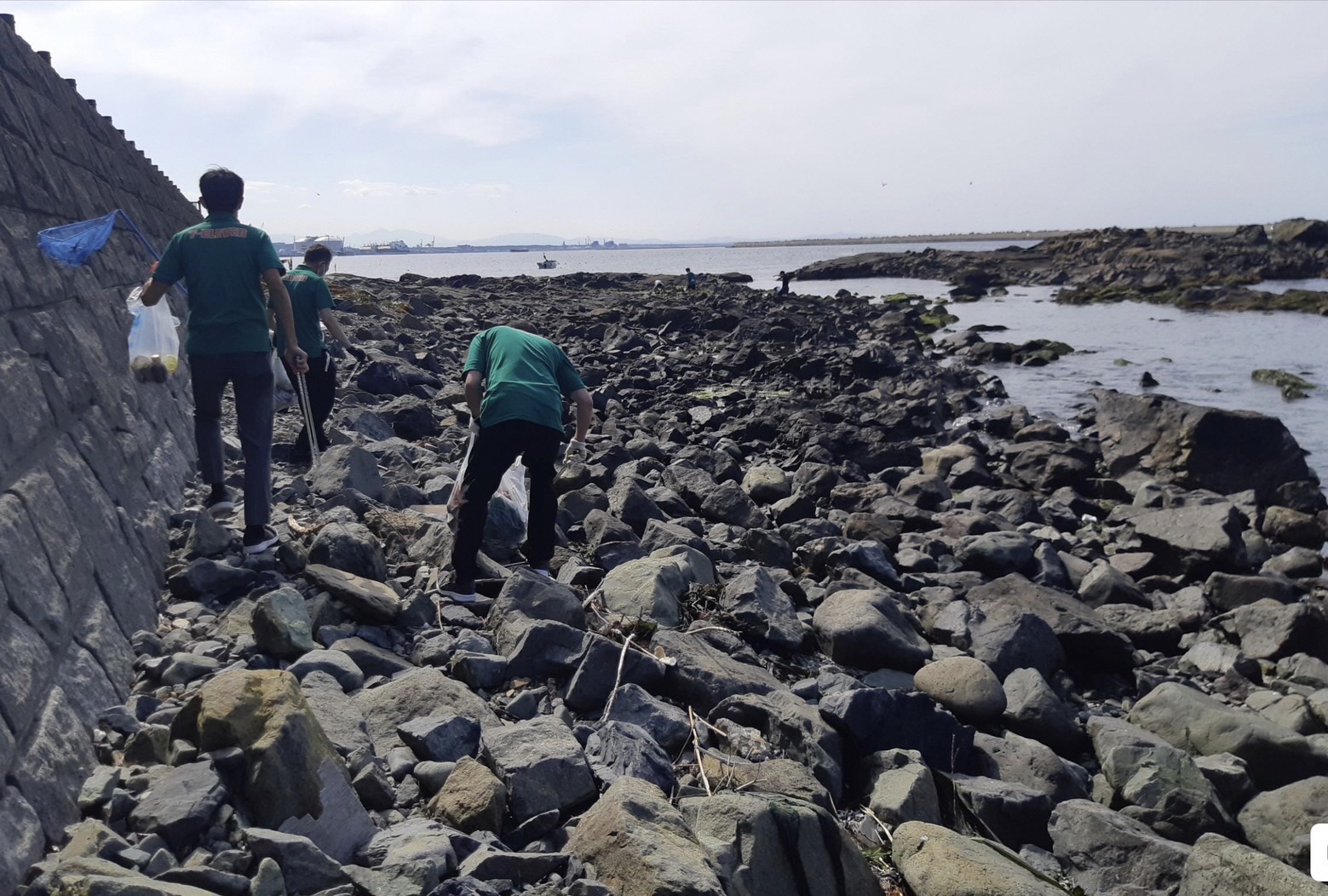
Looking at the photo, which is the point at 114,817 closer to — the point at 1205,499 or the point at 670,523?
the point at 670,523

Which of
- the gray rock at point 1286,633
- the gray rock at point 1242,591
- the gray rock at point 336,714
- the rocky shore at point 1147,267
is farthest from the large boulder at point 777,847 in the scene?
the rocky shore at point 1147,267

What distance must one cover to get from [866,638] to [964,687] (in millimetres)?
640

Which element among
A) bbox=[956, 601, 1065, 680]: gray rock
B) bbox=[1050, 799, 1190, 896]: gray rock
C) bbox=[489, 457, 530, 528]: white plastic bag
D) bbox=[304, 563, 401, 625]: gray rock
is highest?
bbox=[489, 457, 530, 528]: white plastic bag

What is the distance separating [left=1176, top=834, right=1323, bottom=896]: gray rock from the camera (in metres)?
3.45

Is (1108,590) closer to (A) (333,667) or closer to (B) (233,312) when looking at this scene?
(A) (333,667)

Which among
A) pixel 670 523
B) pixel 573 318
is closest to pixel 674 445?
pixel 670 523

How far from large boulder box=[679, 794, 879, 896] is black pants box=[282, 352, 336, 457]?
5.70 metres

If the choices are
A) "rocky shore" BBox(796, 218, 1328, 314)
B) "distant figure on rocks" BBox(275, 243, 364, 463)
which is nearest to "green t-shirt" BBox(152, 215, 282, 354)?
"distant figure on rocks" BBox(275, 243, 364, 463)

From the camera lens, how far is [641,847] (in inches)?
106

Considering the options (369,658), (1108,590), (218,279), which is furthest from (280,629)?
(1108,590)

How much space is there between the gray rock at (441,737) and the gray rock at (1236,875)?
2.84 meters

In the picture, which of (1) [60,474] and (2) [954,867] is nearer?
(2) [954,867]

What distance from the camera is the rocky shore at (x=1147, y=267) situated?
4225cm

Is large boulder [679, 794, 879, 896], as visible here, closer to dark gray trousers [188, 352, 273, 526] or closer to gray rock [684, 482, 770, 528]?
dark gray trousers [188, 352, 273, 526]
